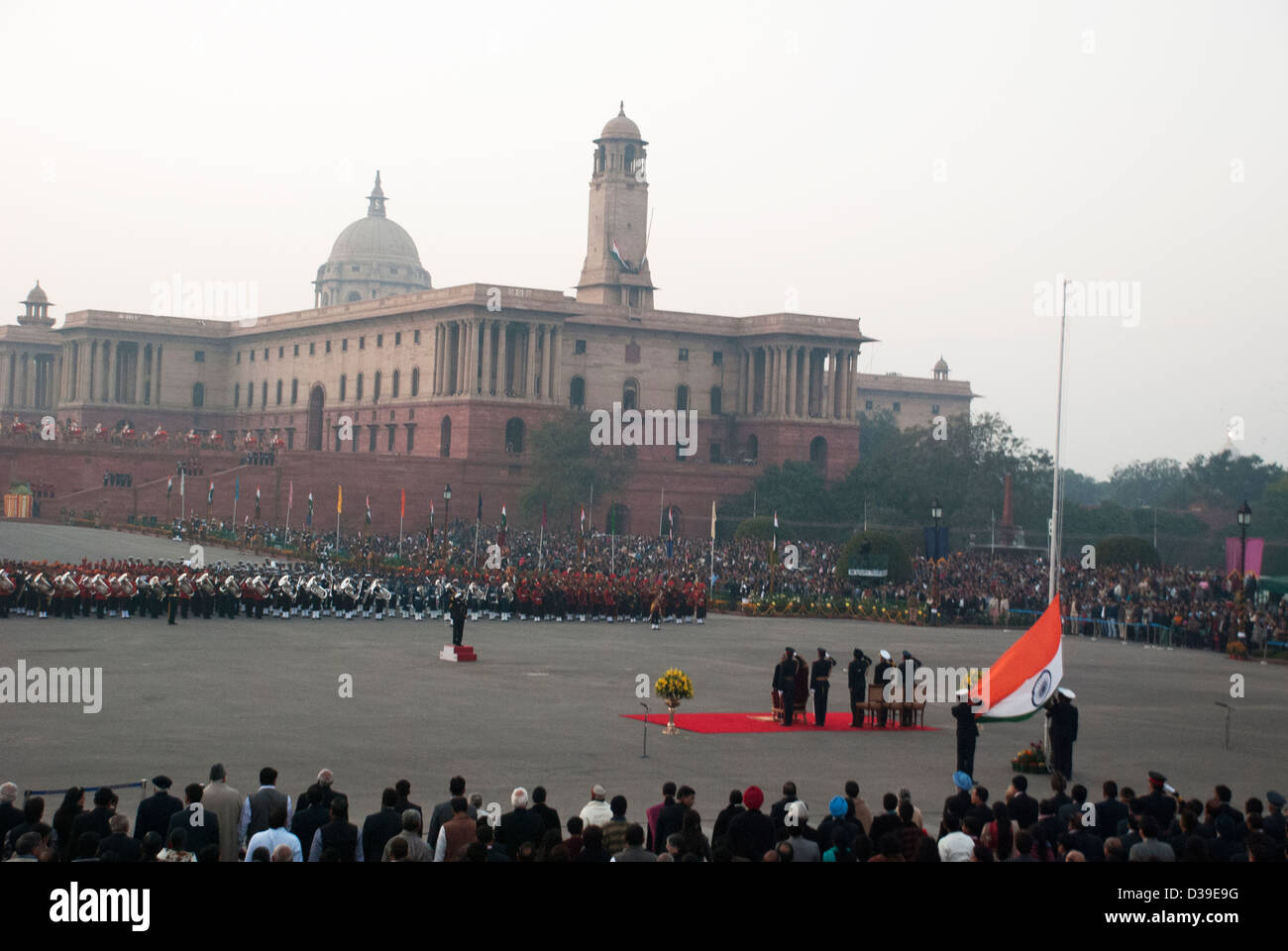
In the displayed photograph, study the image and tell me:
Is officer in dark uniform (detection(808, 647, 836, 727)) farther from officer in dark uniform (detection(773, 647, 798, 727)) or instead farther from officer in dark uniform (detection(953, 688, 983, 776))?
officer in dark uniform (detection(953, 688, 983, 776))

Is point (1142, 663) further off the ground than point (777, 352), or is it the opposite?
point (777, 352)

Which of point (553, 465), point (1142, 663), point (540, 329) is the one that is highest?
point (540, 329)

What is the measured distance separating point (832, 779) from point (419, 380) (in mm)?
79648

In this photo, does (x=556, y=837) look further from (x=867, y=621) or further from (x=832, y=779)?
(x=867, y=621)

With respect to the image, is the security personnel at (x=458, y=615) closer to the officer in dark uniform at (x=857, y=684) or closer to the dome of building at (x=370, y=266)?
the officer in dark uniform at (x=857, y=684)

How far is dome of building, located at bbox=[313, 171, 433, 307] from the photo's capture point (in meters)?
150

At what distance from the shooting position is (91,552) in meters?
57.3

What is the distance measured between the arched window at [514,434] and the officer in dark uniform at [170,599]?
2097 inches

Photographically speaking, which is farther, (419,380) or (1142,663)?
(419,380)

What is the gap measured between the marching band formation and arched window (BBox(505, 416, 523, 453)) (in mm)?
43482

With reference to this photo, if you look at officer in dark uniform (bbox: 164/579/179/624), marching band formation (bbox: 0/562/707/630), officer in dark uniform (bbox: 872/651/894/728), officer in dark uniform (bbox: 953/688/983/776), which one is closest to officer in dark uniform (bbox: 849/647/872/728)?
officer in dark uniform (bbox: 872/651/894/728)

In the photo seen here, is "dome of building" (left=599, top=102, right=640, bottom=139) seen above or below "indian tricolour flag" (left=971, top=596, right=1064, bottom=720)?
above

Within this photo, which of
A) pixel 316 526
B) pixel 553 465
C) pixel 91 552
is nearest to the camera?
pixel 91 552
